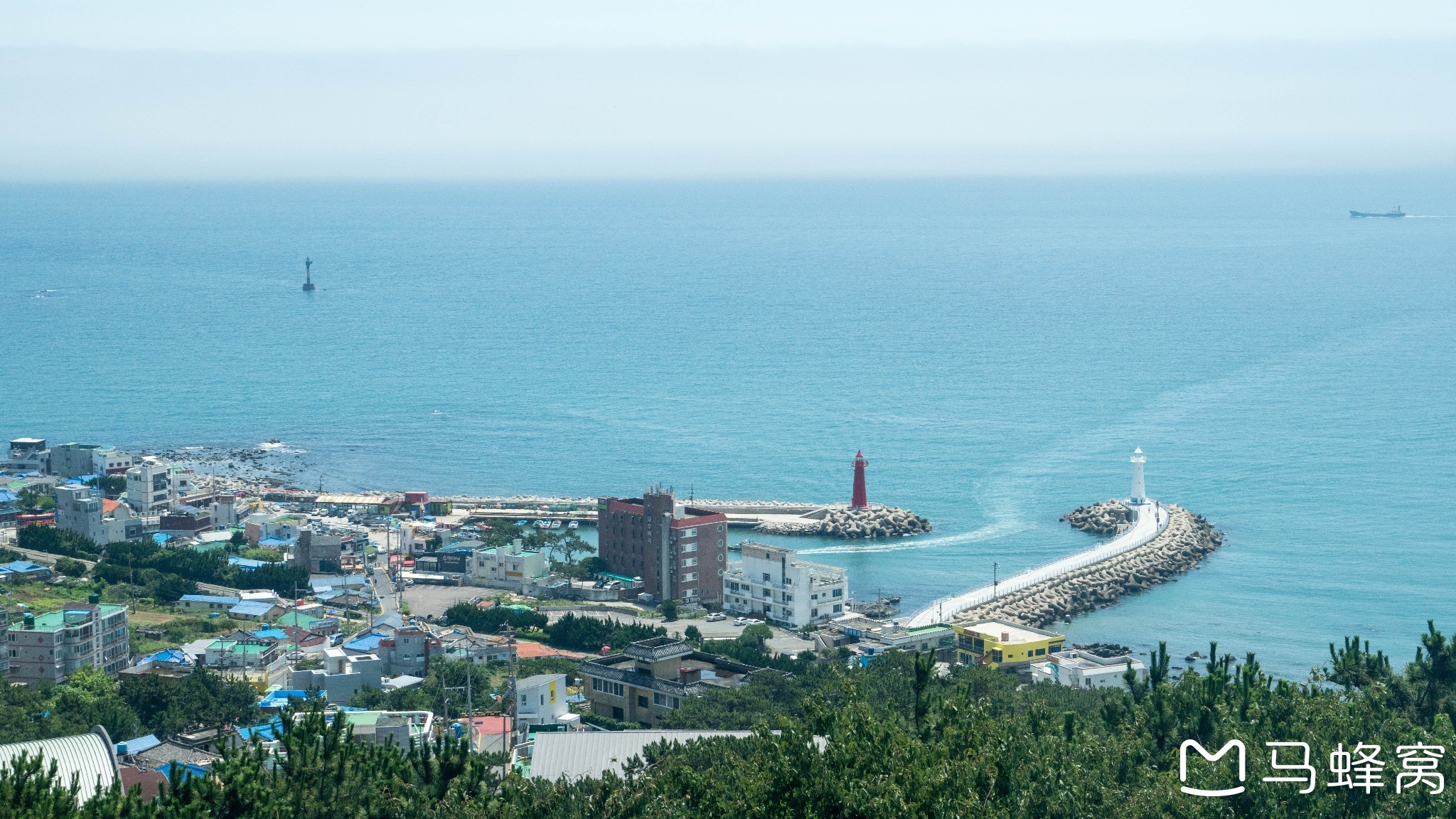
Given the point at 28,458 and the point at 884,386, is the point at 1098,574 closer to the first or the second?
the point at 884,386

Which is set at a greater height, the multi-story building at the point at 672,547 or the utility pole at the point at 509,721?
the multi-story building at the point at 672,547

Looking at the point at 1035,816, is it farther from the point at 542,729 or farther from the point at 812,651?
the point at 812,651

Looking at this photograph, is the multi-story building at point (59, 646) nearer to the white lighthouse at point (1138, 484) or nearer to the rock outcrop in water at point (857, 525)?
the rock outcrop in water at point (857, 525)

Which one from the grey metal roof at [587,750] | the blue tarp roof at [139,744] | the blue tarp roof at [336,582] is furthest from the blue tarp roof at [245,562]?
the grey metal roof at [587,750]

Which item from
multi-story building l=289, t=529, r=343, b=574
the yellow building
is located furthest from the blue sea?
multi-story building l=289, t=529, r=343, b=574

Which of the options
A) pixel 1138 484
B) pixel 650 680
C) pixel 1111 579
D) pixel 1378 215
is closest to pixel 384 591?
pixel 650 680

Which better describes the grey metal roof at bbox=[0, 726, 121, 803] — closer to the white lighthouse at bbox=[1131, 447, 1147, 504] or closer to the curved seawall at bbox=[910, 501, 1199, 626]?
the curved seawall at bbox=[910, 501, 1199, 626]

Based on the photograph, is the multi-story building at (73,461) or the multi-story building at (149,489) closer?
the multi-story building at (149,489)
